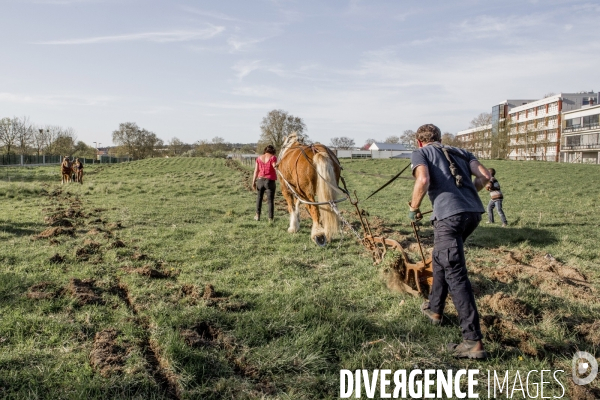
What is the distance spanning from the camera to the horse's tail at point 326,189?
7078 mm

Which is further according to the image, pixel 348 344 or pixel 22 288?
pixel 22 288

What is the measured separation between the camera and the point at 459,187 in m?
4.03

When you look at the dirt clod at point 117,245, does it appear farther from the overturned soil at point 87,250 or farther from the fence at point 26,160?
the fence at point 26,160

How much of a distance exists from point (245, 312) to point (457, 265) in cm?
221

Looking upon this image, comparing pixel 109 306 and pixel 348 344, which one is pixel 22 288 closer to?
pixel 109 306

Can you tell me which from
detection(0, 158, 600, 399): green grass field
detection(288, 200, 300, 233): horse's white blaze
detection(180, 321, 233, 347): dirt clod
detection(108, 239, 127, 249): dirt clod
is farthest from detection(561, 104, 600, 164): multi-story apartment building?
detection(180, 321, 233, 347): dirt clod

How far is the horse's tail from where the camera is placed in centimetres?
708

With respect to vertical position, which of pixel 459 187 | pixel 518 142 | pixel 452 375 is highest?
pixel 518 142

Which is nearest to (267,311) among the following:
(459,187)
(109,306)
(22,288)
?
(109,306)

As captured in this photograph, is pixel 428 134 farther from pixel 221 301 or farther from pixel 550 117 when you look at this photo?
pixel 550 117

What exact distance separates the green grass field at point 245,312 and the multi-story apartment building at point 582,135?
72670mm

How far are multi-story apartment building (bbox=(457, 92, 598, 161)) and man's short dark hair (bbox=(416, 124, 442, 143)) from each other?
61.9m

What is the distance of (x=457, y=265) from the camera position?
12.8ft

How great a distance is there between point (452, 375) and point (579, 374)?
3.48 ft
